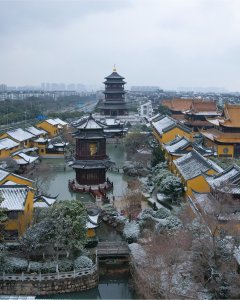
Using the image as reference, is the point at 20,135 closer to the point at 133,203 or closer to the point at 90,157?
the point at 90,157

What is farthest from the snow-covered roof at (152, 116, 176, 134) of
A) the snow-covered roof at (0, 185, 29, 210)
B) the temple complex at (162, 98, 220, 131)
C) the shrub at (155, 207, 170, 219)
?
the snow-covered roof at (0, 185, 29, 210)

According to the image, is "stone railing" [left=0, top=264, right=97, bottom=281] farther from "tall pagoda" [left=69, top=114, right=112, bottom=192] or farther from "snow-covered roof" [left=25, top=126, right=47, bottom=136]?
"snow-covered roof" [left=25, top=126, right=47, bottom=136]

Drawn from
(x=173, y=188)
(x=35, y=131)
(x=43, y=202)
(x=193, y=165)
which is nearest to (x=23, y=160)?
(x=43, y=202)

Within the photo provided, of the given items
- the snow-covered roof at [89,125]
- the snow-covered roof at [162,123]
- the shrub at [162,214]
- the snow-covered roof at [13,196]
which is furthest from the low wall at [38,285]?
the snow-covered roof at [162,123]

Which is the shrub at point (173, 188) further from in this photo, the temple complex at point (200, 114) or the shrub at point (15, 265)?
the temple complex at point (200, 114)

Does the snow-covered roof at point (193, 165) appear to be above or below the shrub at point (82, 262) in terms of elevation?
above
